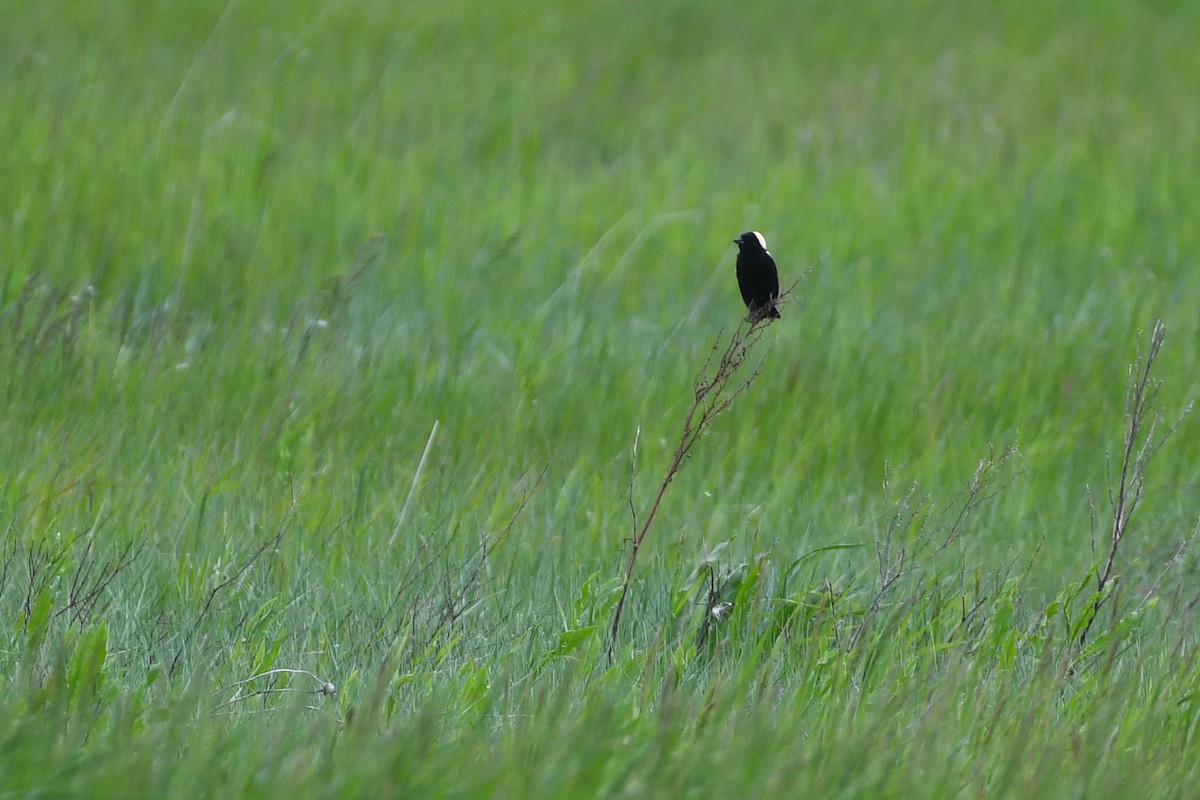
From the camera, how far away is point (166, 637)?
2840mm

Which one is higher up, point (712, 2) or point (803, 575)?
point (712, 2)

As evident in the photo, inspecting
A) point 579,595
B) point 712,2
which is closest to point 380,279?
point 579,595

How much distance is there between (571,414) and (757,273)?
152cm

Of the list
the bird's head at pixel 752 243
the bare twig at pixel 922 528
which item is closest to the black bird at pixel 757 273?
the bird's head at pixel 752 243

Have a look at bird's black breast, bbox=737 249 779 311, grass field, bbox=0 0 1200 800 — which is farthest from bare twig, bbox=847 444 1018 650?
bird's black breast, bbox=737 249 779 311

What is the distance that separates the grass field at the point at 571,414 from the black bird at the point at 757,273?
56 centimetres

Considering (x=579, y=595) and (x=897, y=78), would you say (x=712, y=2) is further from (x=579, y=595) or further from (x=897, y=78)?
(x=579, y=595)

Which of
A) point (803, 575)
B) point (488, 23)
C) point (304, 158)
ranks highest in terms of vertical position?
point (488, 23)

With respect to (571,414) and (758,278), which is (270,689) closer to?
(758,278)

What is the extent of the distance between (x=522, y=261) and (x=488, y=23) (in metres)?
3.21

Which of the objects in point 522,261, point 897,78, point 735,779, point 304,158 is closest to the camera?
point 735,779

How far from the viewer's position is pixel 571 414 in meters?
4.20

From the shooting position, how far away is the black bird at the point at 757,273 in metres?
2.76

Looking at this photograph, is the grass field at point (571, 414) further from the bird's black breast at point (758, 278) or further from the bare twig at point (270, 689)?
the bird's black breast at point (758, 278)
